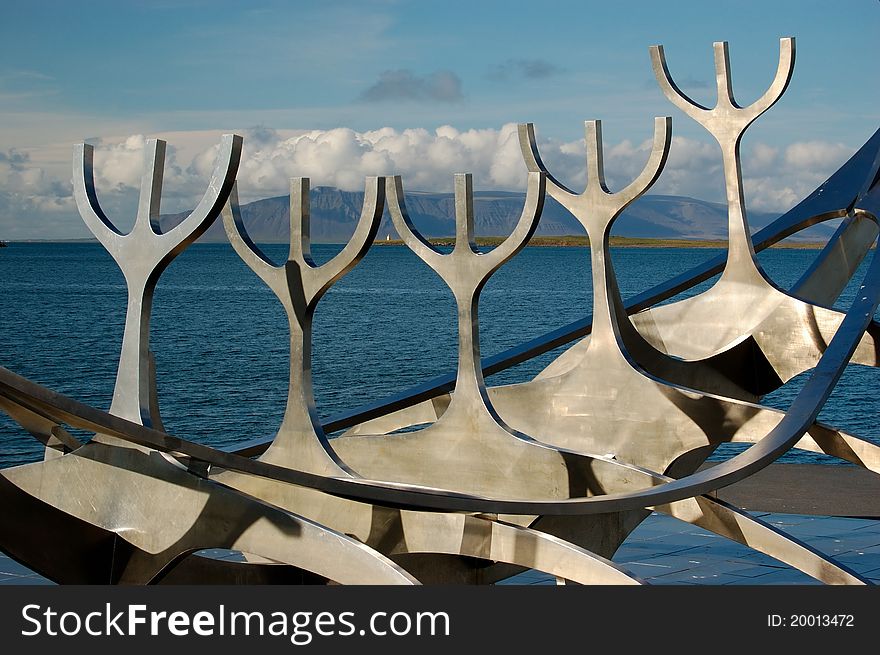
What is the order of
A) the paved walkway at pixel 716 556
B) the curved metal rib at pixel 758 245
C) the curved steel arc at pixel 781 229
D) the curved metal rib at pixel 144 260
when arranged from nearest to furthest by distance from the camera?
1. the curved metal rib at pixel 144 260
2. the curved metal rib at pixel 758 245
3. the curved steel arc at pixel 781 229
4. the paved walkway at pixel 716 556

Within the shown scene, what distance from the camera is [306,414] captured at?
7.68m

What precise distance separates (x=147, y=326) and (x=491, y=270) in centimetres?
251

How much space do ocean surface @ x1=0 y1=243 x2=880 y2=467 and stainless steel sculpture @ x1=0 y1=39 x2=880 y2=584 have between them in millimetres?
4257

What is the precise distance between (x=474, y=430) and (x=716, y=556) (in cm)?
→ 458

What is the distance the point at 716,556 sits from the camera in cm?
1204

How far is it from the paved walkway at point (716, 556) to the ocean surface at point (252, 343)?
12.6ft

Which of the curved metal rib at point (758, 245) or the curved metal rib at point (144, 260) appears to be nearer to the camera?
the curved metal rib at point (144, 260)

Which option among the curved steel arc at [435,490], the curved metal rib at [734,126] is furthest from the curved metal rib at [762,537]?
→ the curved metal rib at [734,126]

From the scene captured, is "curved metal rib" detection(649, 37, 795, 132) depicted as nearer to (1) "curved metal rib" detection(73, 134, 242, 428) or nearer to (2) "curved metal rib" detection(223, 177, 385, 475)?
(2) "curved metal rib" detection(223, 177, 385, 475)

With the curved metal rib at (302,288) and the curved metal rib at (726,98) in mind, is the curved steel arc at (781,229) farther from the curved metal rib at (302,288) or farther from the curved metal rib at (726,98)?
the curved metal rib at (302,288)

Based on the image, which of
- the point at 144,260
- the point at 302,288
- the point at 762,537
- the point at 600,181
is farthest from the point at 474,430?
the point at 144,260

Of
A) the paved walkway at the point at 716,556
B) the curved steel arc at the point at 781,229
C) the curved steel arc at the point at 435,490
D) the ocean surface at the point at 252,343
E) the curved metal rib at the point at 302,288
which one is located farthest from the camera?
the ocean surface at the point at 252,343

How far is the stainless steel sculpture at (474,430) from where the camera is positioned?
257 inches

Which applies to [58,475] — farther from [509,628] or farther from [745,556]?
[745,556]
